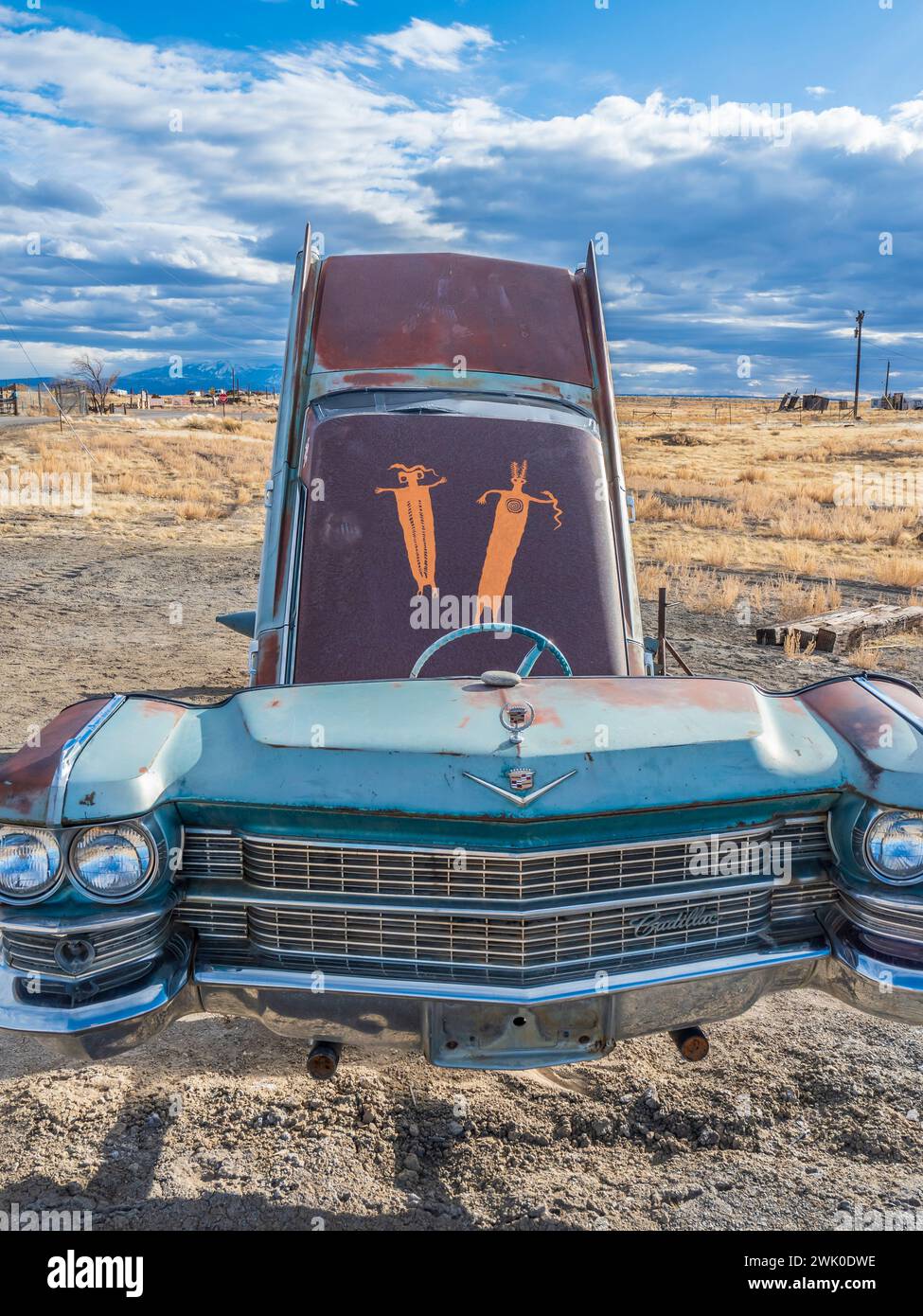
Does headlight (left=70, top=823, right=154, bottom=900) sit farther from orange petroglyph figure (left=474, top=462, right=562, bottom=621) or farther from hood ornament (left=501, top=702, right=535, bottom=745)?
orange petroglyph figure (left=474, top=462, right=562, bottom=621)

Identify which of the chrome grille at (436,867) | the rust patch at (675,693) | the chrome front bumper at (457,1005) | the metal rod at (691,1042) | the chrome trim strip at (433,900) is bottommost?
the metal rod at (691,1042)

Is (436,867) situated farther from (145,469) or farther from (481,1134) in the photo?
(145,469)

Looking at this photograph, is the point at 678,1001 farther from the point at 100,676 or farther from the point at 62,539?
the point at 62,539

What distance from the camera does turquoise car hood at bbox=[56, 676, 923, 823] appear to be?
263cm

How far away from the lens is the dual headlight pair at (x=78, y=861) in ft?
8.66

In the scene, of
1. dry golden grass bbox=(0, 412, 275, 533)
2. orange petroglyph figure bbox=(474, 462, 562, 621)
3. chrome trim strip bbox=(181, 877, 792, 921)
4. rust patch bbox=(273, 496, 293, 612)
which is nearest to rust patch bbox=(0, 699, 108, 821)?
chrome trim strip bbox=(181, 877, 792, 921)

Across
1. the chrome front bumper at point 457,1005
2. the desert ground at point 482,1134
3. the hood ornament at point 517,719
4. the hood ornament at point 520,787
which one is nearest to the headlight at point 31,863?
the chrome front bumper at point 457,1005

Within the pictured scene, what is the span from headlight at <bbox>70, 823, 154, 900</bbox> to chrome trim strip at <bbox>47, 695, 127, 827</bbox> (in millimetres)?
98

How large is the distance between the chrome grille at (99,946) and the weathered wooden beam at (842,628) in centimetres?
873

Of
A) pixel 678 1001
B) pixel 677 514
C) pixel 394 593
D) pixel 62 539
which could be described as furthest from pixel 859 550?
pixel 678 1001

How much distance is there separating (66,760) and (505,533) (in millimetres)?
2271

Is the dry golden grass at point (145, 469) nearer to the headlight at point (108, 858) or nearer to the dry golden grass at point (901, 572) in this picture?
the dry golden grass at point (901, 572)

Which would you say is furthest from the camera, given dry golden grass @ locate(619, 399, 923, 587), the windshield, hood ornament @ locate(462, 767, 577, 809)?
dry golden grass @ locate(619, 399, 923, 587)
